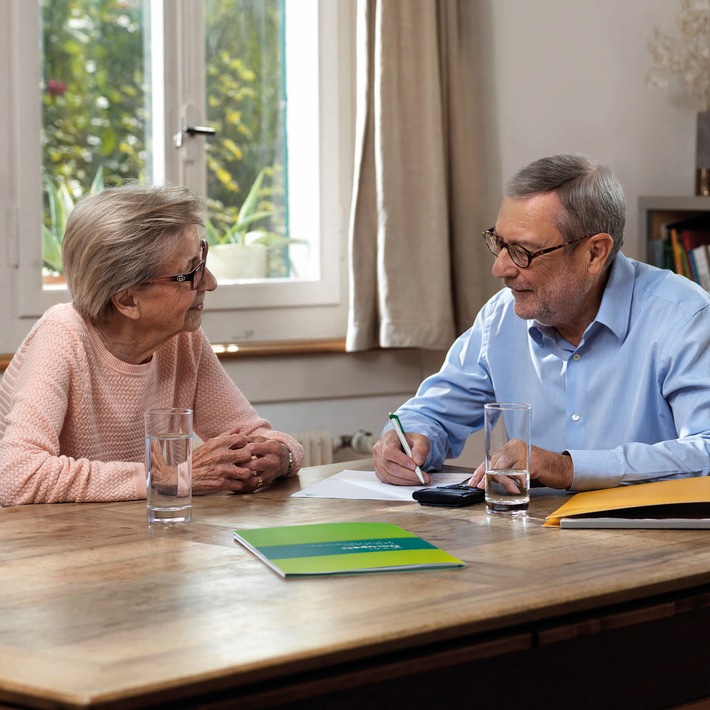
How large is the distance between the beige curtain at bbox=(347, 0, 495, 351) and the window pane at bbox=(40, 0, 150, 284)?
629 millimetres

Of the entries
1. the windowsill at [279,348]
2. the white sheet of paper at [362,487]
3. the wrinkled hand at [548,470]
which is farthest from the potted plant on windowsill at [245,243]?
the wrinkled hand at [548,470]

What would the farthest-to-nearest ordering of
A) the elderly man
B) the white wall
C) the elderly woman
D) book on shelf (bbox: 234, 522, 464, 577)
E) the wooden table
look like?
the white wall < the elderly man < the elderly woman < book on shelf (bbox: 234, 522, 464, 577) < the wooden table

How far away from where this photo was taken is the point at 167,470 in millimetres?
1637

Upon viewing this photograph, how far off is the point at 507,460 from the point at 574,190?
661 mm

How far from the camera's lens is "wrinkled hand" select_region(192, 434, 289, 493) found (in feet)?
6.18

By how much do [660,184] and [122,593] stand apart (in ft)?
9.82

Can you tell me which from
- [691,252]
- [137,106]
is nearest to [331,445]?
[137,106]

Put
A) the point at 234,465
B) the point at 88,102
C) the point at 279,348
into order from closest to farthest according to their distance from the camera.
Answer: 1. the point at 234,465
2. the point at 88,102
3. the point at 279,348

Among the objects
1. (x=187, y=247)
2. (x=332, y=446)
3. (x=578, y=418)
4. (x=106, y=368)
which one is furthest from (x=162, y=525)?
(x=332, y=446)

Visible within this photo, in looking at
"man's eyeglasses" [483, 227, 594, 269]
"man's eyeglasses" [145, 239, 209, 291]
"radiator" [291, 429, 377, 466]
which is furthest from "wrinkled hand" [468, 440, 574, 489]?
"radiator" [291, 429, 377, 466]

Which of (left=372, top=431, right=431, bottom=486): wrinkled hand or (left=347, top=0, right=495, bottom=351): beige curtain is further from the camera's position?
(left=347, top=0, right=495, bottom=351): beige curtain

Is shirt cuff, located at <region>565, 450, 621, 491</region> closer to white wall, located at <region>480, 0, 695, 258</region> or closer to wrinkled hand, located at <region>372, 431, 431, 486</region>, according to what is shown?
wrinkled hand, located at <region>372, 431, 431, 486</region>

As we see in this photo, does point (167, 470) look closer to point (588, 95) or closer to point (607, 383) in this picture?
point (607, 383)

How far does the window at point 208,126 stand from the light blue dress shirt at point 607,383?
3.83 feet
